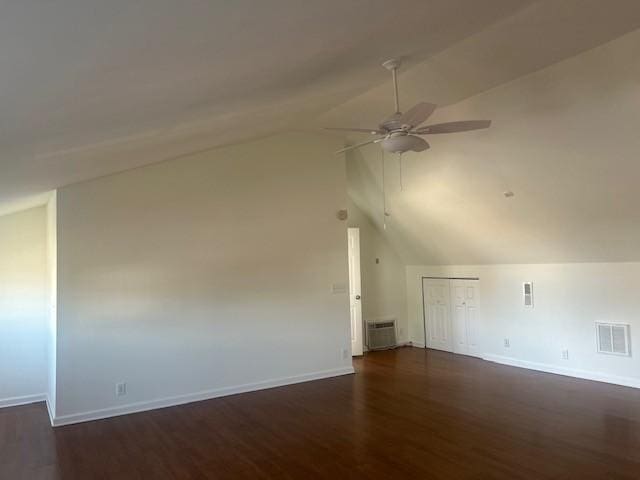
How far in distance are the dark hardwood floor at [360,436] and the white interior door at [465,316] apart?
1552 mm

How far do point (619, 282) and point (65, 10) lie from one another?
599 cm

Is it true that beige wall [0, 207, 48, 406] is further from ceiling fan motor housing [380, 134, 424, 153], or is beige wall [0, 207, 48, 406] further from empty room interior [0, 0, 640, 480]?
ceiling fan motor housing [380, 134, 424, 153]

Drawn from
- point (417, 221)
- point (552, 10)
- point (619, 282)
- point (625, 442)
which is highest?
point (552, 10)

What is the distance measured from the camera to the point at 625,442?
12.1 ft

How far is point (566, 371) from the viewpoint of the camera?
5797 mm

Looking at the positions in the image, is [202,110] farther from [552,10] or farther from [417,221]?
[417,221]

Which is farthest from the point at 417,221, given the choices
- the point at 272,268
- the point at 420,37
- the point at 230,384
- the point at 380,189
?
the point at 420,37

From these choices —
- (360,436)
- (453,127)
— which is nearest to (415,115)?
(453,127)

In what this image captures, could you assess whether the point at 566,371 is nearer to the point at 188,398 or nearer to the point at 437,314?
the point at 437,314

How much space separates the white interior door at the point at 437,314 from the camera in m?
7.55

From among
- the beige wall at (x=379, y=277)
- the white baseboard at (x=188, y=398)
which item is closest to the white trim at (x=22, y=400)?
the white baseboard at (x=188, y=398)

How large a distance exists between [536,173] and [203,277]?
379cm

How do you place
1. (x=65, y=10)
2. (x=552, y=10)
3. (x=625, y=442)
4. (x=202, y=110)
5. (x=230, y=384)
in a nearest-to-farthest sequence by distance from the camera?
(x=65, y=10) < (x=552, y=10) < (x=202, y=110) < (x=625, y=442) < (x=230, y=384)

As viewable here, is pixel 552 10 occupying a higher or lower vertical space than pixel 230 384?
higher
